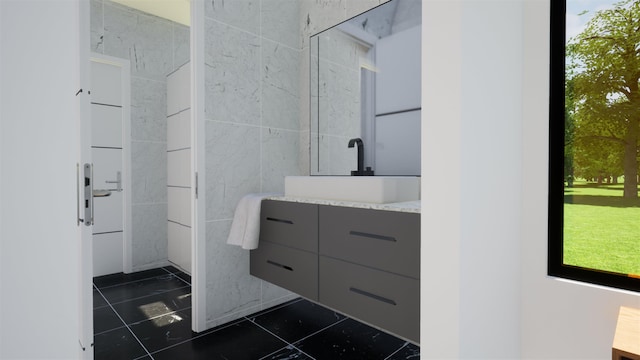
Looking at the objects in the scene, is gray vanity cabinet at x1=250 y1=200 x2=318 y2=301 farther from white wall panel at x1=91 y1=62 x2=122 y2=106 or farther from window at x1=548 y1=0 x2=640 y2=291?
white wall panel at x1=91 y1=62 x2=122 y2=106

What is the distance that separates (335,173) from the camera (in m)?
2.42

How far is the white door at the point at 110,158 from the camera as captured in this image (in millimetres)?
3133

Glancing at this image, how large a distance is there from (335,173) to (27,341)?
6.96 feet

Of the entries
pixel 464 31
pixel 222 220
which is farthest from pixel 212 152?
pixel 464 31

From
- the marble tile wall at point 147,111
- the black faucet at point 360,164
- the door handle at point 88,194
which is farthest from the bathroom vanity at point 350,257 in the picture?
the marble tile wall at point 147,111

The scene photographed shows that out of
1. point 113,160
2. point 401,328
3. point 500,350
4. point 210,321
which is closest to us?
point 500,350

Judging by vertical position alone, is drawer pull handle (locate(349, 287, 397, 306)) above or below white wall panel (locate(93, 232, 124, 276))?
above

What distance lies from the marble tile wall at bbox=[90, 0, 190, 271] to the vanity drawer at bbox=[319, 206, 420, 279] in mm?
2438

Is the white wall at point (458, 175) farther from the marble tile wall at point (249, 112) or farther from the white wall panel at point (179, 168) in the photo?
the white wall panel at point (179, 168)

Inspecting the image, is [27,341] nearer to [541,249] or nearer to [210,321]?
[541,249]

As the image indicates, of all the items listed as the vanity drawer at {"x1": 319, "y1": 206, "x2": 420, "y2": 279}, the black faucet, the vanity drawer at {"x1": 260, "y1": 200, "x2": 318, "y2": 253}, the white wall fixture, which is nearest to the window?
the vanity drawer at {"x1": 319, "y1": 206, "x2": 420, "y2": 279}

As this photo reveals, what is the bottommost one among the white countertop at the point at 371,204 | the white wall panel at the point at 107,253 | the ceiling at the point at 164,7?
the white wall panel at the point at 107,253

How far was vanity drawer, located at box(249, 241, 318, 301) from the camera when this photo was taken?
1833 millimetres

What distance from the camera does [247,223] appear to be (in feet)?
6.89
